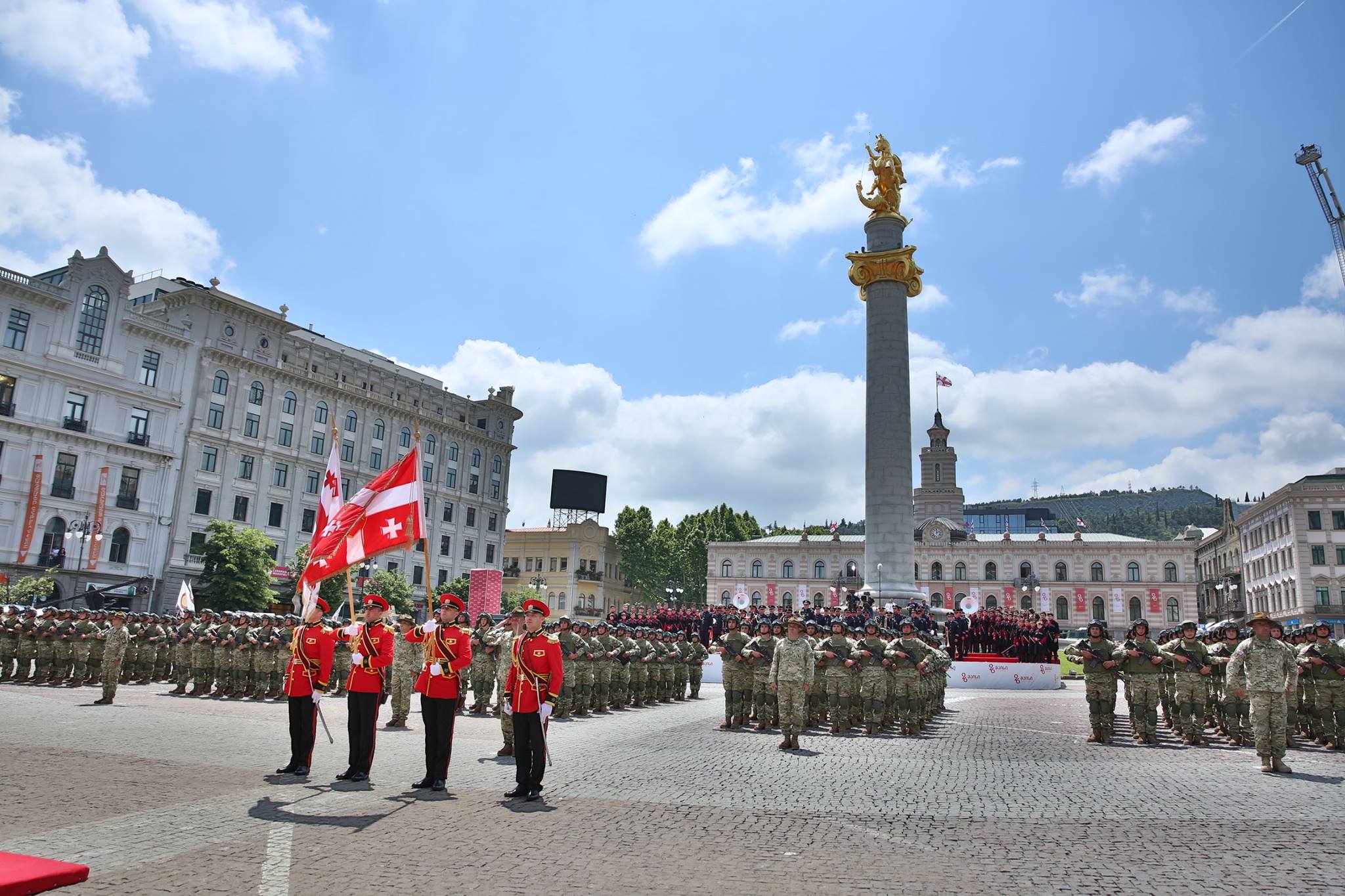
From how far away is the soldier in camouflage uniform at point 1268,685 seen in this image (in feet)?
39.2

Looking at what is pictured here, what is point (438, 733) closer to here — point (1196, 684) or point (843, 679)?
point (843, 679)

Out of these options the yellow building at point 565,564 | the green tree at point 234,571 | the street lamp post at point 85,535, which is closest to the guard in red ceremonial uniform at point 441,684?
the street lamp post at point 85,535

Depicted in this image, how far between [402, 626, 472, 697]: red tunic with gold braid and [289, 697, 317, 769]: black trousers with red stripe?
1.38 m

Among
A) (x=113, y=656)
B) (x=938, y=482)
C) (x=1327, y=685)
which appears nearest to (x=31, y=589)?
(x=113, y=656)

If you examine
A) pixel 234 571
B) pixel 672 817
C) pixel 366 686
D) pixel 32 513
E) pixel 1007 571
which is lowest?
pixel 672 817

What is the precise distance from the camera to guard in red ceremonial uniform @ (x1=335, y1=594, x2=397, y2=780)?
33.4 feet

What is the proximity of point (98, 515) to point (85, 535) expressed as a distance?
3776mm

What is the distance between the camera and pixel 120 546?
151 feet

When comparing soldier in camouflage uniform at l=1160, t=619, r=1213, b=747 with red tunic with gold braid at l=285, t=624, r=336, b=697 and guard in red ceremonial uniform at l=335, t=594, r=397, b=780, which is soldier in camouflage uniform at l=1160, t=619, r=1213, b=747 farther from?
red tunic with gold braid at l=285, t=624, r=336, b=697

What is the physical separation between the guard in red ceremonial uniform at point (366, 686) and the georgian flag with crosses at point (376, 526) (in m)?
1.43

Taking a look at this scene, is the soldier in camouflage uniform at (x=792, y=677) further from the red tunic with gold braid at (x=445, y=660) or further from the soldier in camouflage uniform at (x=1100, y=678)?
the red tunic with gold braid at (x=445, y=660)

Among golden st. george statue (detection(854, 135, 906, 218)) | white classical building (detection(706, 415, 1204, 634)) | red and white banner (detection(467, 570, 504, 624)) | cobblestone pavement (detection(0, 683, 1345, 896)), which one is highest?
golden st. george statue (detection(854, 135, 906, 218))

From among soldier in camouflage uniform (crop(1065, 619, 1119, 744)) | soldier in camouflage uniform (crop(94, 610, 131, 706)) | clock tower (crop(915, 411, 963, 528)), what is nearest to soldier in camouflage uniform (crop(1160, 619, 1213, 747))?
soldier in camouflage uniform (crop(1065, 619, 1119, 744))

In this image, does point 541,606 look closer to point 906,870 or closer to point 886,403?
point 906,870
